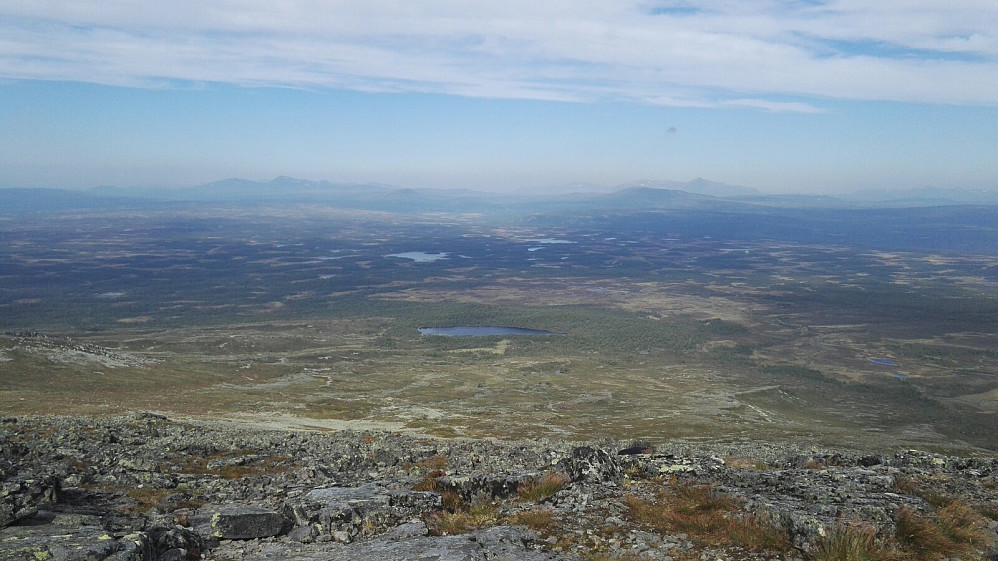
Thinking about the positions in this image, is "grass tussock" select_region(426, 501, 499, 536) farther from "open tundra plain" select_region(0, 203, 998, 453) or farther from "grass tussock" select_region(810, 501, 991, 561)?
"open tundra plain" select_region(0, 203, 998, 453)

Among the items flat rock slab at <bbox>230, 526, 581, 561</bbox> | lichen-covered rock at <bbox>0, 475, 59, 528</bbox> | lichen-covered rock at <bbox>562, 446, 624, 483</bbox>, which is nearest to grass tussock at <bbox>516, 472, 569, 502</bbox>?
lichen-covered rock at <bbox>562, 446, 624, 483</bbox>

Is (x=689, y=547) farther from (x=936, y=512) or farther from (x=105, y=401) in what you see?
(x=105, y=401)

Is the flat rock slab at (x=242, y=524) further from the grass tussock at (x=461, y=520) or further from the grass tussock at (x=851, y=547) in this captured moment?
the grass tussock at (x=851, y=547)

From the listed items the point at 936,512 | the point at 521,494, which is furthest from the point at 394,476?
the point at 936,512

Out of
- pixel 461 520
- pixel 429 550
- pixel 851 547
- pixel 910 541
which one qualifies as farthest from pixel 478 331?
pixel 851 547

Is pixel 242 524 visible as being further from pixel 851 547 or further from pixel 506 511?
pixel 851 547
